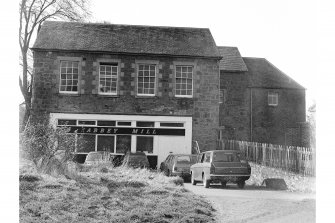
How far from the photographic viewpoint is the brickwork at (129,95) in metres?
9.02

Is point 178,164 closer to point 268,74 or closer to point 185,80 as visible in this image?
point 185,80

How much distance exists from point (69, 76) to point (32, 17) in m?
1.49

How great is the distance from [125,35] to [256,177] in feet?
13.5

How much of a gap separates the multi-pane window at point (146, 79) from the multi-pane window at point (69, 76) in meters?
1.40

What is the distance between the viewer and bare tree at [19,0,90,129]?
8.67 m

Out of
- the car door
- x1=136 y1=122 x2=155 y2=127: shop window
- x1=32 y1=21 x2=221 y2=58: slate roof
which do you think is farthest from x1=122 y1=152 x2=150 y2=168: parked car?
x1=32 y1=21 x2=221 y2=58: slate roof

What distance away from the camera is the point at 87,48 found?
9617mm

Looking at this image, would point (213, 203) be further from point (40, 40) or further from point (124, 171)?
point (40, 40)

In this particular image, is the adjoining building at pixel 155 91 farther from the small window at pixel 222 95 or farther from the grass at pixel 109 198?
the grass at pixel 109 198

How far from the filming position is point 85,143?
9.18m

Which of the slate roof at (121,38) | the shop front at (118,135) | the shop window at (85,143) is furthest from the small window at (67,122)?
the slate roof at (121,38)

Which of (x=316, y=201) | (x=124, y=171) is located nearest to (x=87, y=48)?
(x=124, y=171)

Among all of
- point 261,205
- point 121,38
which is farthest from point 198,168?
point 121,38

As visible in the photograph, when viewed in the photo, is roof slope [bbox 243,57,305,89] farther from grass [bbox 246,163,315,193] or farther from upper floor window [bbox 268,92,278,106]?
grass [bbox 246,163,315,193]
